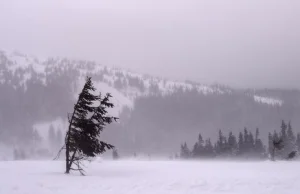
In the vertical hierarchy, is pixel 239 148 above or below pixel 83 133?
below

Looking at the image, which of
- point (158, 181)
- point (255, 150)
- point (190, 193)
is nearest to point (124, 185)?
point (158, 181)

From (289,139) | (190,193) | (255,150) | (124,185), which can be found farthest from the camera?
(255,150)

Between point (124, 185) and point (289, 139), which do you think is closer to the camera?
point (124, 185)

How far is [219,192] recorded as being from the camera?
17125mm

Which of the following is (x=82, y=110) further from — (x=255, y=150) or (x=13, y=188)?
(x=255, y=150)

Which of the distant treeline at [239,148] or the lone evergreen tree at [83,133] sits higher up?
the lone evergreen tree at [83,133]

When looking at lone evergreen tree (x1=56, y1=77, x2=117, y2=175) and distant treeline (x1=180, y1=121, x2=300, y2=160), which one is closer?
lone evergreen tree (x1=56, y1=77, x2=117, y2=175)

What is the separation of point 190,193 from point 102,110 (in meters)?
13.1

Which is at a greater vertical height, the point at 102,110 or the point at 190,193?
the point at 102,110

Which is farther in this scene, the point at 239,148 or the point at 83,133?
the point at 239,148

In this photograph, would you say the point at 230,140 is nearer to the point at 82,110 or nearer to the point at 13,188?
the point at 82,110

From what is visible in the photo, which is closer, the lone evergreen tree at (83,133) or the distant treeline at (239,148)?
the lone evergreen tree at (83,133)

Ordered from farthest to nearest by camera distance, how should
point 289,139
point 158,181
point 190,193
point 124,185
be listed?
1. point 289,139
2. point 158,181
3. point 124,185
4. point 190,193

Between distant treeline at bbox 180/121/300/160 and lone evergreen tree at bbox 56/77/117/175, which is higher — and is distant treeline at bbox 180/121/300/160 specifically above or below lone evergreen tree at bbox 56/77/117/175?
below
